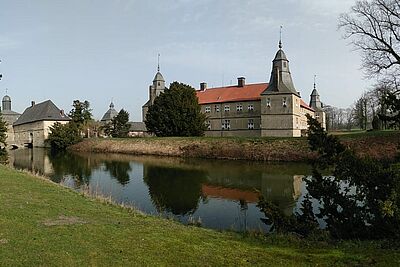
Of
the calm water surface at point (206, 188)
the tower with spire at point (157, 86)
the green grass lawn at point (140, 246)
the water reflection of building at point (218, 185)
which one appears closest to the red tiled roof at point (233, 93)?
the tower with spire at point (157, 86)

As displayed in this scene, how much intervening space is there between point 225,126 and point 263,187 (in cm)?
3509

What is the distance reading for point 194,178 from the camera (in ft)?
73.0

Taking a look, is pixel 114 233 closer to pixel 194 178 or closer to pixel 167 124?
pixel 194 178

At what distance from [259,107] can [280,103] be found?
4.23 meters

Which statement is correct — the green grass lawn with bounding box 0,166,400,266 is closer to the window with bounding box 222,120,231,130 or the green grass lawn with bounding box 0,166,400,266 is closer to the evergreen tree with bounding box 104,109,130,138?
the window with bounding box 222,120,231,130

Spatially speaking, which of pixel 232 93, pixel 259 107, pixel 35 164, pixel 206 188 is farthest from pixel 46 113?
pixel 206 188

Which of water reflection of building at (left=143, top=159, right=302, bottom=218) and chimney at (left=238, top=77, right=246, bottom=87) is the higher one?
chimney at (left=238, top=77, right=246, bottom=87)

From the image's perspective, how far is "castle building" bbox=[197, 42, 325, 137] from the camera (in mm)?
46156

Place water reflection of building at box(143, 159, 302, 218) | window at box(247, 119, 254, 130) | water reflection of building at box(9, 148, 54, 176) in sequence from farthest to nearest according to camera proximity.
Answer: window at box(247, 119, 254, 130)
water reflection of building at box(9, 148, 54, 176)
water reflection of building at box(143, 159, 302, 218)

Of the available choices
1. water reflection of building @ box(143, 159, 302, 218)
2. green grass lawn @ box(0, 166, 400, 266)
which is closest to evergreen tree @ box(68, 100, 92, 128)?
water reflection of building @ box(143, 159, 302, 218)

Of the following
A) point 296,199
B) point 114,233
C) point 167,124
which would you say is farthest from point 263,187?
point 167,124

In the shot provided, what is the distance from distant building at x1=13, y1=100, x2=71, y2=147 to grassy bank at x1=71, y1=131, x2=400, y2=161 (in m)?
A: 25.8

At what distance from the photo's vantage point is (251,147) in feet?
108

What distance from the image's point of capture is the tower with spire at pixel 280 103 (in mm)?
45938
